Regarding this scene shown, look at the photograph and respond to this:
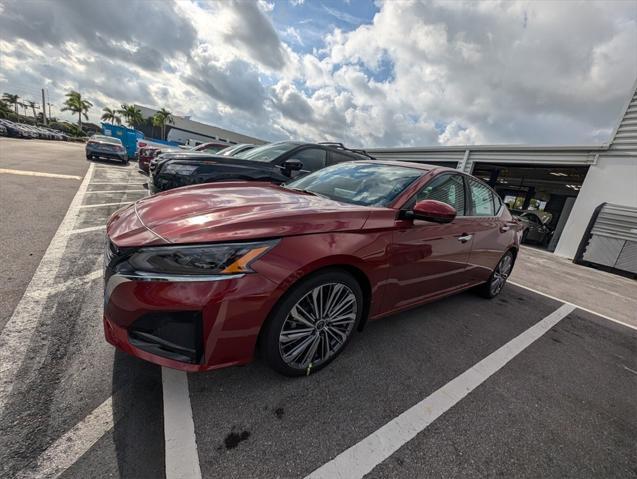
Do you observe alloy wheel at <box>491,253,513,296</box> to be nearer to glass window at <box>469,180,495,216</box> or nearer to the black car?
glass window at <box>469,180,495,216</box>

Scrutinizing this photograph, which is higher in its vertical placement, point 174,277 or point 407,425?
point 174,277

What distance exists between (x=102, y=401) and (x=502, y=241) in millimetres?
4272

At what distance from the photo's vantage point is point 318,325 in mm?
2006

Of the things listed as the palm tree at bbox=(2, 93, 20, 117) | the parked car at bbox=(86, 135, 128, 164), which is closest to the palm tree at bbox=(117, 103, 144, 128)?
the palm tree at bbox=(2, 93, 20, 117)

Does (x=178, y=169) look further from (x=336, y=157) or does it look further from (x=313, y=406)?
(x=313, y=406)

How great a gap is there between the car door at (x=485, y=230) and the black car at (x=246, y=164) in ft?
8.03

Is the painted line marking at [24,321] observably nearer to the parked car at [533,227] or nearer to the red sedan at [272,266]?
the red sedan at [272,266]

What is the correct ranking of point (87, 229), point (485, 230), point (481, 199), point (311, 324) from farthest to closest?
point (87, 229) → point (481, 199) → point (485, 230) → point (311, 324)

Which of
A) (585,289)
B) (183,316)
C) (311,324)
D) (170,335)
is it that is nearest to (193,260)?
(183,316)

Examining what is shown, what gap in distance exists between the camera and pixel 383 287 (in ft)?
7.52

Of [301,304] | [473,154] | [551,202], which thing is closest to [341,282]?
[301,304]

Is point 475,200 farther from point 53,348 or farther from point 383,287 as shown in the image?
point 53,348

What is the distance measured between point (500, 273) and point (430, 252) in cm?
229

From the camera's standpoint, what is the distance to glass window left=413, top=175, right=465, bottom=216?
2658 mm
